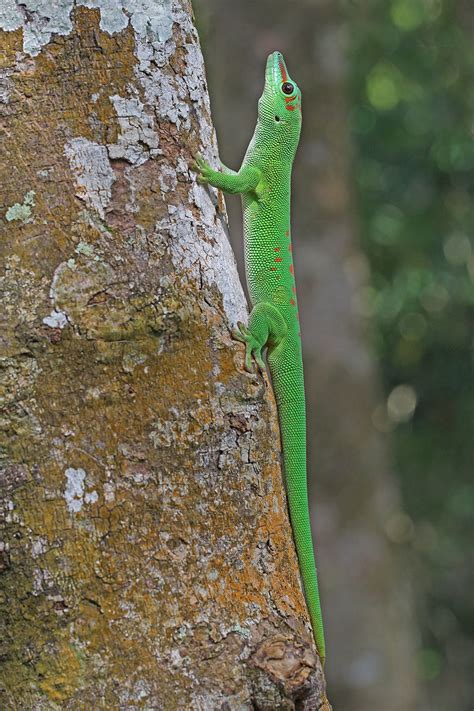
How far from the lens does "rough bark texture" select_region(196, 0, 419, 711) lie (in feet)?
16.2

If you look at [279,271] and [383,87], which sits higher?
[383,87]

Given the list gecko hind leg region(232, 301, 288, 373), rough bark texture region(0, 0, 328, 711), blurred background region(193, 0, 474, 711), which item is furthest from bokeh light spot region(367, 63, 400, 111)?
rough bark texture region(0, 0, 328, 711)

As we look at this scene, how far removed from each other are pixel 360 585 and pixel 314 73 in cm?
310

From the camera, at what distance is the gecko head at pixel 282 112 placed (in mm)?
2471

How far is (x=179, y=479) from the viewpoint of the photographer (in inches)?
→ 54.7

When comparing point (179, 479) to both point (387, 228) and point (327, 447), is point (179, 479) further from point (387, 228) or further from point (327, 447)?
point (387, 228)

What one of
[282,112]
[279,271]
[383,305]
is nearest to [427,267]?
[383,305]

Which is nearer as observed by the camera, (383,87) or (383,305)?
(383,305)

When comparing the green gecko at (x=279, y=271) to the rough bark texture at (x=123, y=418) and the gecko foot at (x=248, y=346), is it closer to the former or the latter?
the gecko foot at (x=248, y=346)

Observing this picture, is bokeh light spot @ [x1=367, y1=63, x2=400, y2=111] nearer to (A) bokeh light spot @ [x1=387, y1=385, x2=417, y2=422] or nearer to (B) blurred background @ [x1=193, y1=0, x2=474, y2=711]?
(B) blurred background @ [x1=193, y1=0, x2=474, y2=711]

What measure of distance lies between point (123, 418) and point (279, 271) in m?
1.00

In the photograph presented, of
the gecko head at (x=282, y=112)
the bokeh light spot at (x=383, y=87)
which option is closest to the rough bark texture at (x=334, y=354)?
the gecko head at (x=282, y=112)

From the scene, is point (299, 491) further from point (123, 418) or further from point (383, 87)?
point (383, 87)

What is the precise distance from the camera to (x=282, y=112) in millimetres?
2488
